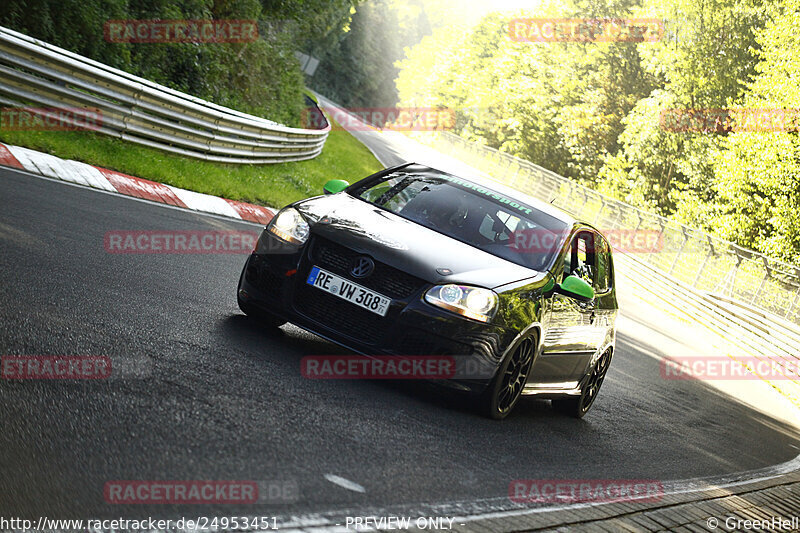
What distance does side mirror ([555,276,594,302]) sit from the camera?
7039 mm

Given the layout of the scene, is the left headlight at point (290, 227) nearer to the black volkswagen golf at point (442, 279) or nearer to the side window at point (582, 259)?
the black volkswagen golf at point (442, 279)

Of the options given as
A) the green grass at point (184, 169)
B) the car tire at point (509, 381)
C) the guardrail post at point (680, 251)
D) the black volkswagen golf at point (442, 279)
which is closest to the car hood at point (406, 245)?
the black volkswagen golf at point (442, 279)

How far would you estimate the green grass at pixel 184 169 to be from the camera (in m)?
13.0

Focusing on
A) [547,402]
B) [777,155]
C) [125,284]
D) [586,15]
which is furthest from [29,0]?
[586,15]

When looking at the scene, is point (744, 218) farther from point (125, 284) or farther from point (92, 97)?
point (125, 284)

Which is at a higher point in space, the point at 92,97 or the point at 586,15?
the point at 586,15

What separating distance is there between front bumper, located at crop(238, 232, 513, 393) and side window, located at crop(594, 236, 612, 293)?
7.69 feet

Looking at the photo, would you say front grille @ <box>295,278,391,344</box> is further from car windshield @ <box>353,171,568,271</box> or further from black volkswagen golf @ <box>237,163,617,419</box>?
car windshield @ <box>353,171,568,271</box>

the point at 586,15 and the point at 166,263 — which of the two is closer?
the point at 166,263

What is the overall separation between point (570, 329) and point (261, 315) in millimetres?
2399

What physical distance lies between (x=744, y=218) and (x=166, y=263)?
30647 mm

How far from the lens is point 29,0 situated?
16.0 metres

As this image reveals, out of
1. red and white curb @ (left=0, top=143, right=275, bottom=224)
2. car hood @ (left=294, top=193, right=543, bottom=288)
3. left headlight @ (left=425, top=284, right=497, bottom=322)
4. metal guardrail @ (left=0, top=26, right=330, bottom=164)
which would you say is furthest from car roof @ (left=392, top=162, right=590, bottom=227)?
metal guardrail @ (left=0, top=26, right=330, bottom=164)

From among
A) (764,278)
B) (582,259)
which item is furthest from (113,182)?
(764,278)
